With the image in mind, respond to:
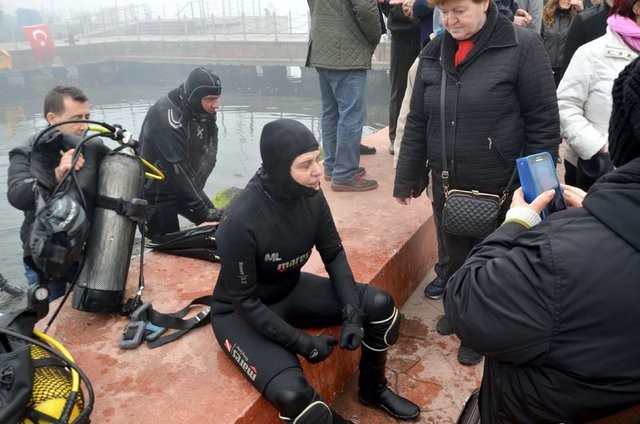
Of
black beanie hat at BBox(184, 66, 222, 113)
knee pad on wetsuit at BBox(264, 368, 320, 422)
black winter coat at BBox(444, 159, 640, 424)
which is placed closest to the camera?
black winter coat at BBox(444, 159, 640, 424)

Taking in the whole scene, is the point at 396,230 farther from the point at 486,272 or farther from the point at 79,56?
the point at 79,56

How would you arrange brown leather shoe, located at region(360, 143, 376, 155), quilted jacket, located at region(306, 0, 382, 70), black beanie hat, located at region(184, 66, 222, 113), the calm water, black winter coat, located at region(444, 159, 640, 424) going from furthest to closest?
the calm water < brown leather shoe, located at region(360, 143, 376, 155) < quilted jacket, located at region(306, 0, 382, 70) < black beanie hat, located at region(184, 66, 222, 113) < black winter coat, located at region(444, 159, 640, 424)

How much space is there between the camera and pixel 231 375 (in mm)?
2283

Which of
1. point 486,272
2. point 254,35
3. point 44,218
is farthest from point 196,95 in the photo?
point 254,35

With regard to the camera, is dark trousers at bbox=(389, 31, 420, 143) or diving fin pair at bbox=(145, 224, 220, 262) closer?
diving fin pair at bbox=(145, 224, 220, 262)

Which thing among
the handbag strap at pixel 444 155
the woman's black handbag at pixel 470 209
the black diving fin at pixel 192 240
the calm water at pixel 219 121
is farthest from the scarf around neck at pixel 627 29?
the calm water at pixel 219 121

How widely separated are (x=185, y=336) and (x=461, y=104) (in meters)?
1.88

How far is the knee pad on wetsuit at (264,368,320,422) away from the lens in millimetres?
1980

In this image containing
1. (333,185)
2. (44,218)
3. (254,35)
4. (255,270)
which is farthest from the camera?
(254,35)

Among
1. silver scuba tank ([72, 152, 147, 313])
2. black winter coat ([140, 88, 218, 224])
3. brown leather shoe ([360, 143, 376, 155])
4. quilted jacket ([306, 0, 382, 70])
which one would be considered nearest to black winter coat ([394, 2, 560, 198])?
quilted jacket ([306, 0, 382, 70])

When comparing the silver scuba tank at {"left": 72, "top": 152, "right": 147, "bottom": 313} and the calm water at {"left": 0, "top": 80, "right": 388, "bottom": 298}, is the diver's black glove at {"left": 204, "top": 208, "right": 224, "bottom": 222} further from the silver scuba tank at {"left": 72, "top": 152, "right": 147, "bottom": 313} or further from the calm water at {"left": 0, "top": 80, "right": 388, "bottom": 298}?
the calm water at {"left": 0, "top": 80, "right": 388, "bottom": 298}

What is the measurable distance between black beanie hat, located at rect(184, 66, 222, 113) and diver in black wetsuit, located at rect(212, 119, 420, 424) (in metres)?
1.81

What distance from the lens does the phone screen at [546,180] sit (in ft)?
5.58

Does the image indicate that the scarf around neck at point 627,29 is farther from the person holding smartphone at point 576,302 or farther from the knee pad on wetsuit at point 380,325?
the knee pad on wetsuit at point 380,325
